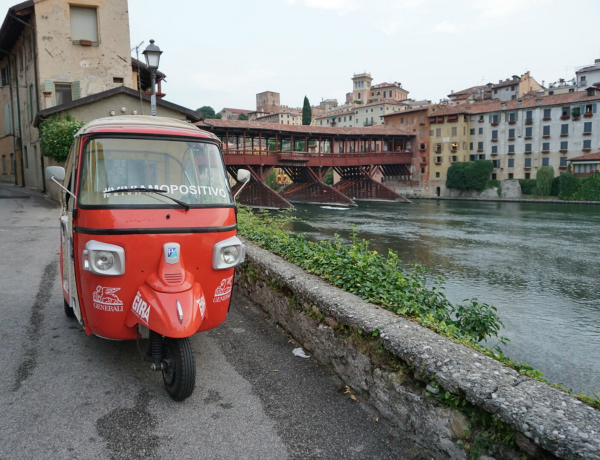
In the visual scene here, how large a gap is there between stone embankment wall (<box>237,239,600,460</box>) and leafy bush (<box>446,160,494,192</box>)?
→ 2281 inches

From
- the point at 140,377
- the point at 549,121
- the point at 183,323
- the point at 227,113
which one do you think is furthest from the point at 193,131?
the point at 227,113

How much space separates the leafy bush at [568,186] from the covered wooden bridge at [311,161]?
54.2 ft

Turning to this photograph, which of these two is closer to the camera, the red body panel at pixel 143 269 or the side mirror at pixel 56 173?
the red body panel at pixel 143 269

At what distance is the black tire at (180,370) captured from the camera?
3.46 m

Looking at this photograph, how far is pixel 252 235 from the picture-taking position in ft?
25.7

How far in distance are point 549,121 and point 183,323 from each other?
6322 centimetres

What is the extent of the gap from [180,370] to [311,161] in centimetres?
4906

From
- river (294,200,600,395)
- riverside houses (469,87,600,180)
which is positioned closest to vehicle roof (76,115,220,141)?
river (294,200,600,395)

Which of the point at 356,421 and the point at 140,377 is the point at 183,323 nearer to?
the point at 140,377

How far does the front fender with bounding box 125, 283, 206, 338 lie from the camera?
3.41 meters

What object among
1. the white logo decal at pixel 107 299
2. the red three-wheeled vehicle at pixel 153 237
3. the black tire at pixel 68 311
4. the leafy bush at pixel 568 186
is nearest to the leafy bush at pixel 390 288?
the red three-wheeled vehicle at pixel 153 237

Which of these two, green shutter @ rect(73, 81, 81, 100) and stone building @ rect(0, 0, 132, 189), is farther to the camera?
green shutter @ rect(73, 81, 81, 100)

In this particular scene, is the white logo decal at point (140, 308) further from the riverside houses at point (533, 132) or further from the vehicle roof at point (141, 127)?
the riverside houses at point (533, 132)

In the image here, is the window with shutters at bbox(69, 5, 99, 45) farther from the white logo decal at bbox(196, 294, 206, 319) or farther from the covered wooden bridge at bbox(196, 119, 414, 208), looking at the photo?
the white logo decal at bbox(196, 294, 206, 319)
